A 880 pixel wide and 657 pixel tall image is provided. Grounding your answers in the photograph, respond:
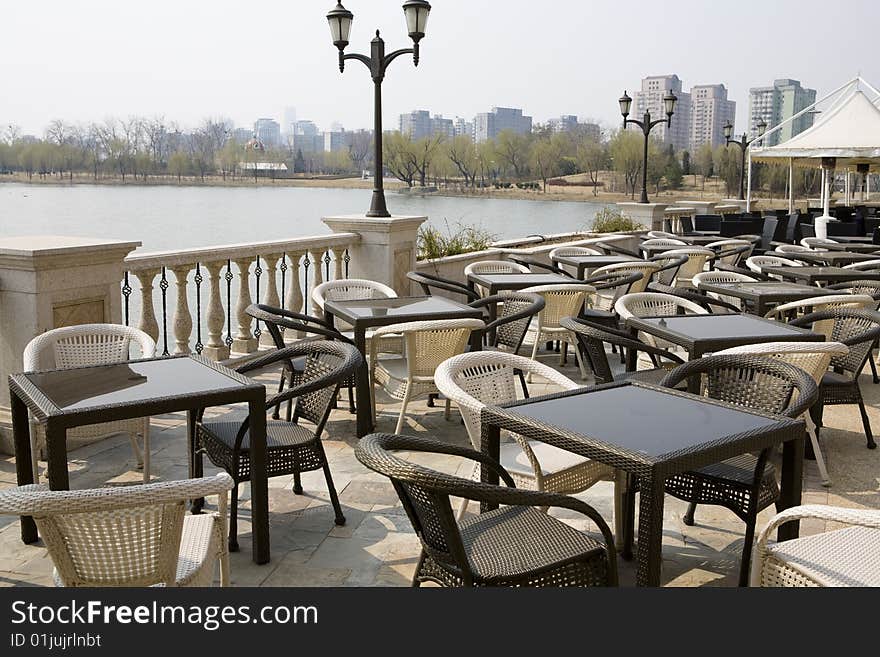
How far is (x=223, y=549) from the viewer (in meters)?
2.66

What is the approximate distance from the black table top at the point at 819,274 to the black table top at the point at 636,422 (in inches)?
173

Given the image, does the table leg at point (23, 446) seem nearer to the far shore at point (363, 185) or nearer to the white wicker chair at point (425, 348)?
the white wicker chair at point (425, 348)

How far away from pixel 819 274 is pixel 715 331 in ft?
10.1

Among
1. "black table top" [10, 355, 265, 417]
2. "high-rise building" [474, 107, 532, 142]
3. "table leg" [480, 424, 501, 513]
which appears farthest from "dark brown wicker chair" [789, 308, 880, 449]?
"high-rise building" [474, 107, 532, 142]

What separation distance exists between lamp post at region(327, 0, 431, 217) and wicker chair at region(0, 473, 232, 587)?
19.3 feet

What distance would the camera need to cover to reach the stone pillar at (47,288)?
4.41m

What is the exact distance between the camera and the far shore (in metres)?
14.8

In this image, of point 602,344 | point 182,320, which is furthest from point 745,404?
point 182,320

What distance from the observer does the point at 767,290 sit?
19.1 feet

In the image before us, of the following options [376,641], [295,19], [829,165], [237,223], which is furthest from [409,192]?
[376,641]

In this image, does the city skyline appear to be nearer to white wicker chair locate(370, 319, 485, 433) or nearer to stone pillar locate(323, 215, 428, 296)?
stone pillar locate(323, 215, 428, 296)

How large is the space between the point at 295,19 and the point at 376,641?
7.58m

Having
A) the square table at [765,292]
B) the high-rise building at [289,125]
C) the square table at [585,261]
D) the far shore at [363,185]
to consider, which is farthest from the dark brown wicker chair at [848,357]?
the high-rise building at [289,125]

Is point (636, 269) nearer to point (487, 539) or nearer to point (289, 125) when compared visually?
point (487, 539)
